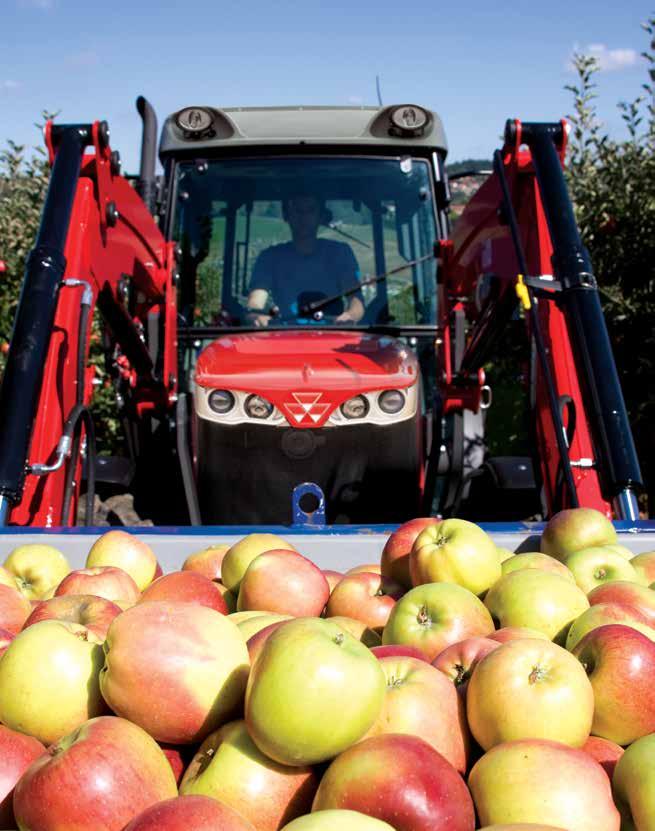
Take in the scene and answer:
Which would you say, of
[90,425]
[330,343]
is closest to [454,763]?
[90,425]

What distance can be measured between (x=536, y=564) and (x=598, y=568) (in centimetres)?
20

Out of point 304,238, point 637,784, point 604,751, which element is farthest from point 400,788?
point 304,238

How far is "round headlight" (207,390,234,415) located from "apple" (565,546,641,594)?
7.52 ft

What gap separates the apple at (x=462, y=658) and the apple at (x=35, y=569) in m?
1.27

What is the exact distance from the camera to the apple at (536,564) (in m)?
2.34

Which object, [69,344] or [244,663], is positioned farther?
[69,344]

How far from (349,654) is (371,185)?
4278 millimetres

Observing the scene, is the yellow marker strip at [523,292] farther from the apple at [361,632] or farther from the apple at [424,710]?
the apple at [424,710]

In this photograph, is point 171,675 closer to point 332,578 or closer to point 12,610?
point 12,610

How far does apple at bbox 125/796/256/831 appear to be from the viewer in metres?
1.21

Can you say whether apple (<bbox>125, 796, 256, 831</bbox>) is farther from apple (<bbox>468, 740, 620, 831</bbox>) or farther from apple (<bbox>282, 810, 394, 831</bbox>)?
apple (<bbox>468, 740, 620, 831</bbox>)

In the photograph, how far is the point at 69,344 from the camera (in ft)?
13.2

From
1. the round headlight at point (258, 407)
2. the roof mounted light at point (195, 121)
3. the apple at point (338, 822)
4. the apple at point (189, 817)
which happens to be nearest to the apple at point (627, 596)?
the apple at point (338, 822)

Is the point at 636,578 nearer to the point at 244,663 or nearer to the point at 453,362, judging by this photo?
the point at 244,663
